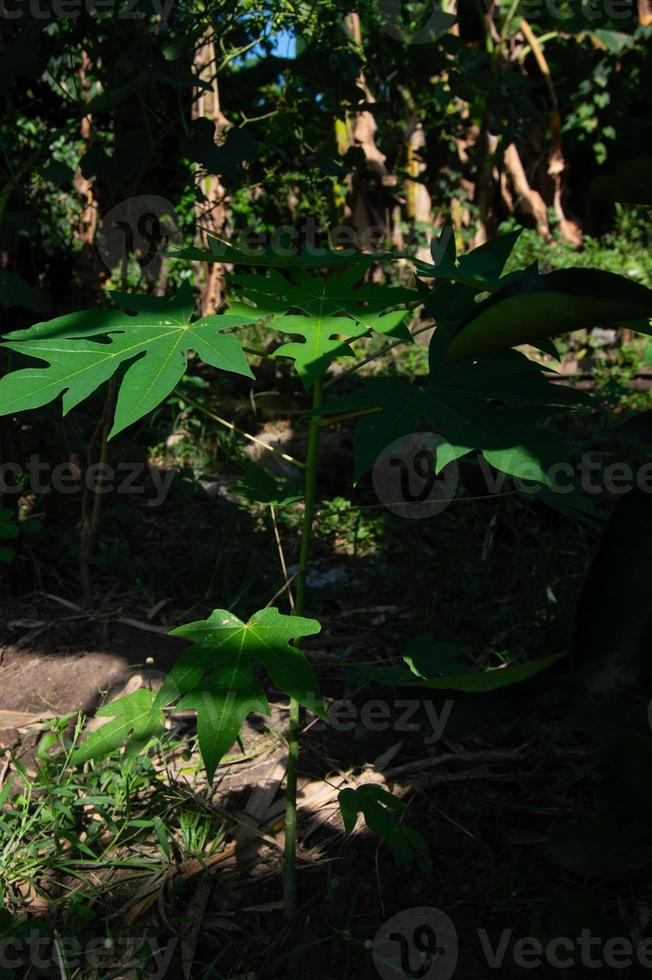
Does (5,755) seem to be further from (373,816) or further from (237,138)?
(237,138)

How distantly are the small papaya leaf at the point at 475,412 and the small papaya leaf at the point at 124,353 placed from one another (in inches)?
8.0

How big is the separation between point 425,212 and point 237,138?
5350 mm

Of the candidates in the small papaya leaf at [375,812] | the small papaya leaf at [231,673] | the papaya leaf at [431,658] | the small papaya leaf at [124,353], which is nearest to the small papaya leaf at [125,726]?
the small papaya leaf at [231,673]

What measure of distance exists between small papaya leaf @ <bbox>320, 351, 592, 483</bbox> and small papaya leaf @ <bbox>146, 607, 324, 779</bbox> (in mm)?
318

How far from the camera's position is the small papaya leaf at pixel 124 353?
4.06 feet

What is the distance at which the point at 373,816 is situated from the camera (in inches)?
56.5

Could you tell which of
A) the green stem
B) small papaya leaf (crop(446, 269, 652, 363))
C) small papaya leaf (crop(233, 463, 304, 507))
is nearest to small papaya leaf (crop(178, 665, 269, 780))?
the green stem

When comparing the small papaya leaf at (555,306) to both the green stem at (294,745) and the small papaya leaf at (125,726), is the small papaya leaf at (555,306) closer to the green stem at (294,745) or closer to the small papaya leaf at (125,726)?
the green stem at (294,745)

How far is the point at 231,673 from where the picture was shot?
51.5 inches

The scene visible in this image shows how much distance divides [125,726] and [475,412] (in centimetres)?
85

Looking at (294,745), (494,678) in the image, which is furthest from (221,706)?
(494,678)

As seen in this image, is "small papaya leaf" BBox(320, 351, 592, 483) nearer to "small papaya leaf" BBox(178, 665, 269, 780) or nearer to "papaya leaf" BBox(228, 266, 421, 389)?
"papaya leaf" BBox(228, 266, 421, 389)

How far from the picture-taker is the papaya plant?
115 cm

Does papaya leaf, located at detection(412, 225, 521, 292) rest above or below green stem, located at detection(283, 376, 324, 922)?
above
